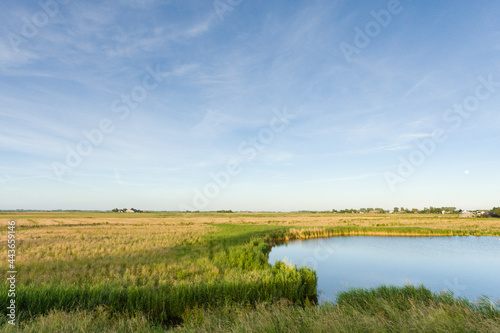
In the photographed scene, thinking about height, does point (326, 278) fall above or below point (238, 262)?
below

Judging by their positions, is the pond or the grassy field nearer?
the grassy field

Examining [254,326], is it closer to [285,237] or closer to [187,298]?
[187,298]

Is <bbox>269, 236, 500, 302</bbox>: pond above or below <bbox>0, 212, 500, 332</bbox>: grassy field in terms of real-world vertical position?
below

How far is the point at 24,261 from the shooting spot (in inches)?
648

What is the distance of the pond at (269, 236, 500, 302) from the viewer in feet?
52.9

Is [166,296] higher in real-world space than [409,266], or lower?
higher

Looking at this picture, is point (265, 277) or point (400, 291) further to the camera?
point (265, 277)

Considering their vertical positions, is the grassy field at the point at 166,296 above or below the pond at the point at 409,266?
above

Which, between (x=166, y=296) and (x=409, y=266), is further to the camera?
(x=409, y=266)

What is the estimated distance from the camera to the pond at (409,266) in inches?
635

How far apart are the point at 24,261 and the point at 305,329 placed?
1928 cm

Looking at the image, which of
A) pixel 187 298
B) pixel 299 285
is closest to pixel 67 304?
pixel 187 298

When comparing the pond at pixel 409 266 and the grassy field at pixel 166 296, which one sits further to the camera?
the pond at pixel 409 266

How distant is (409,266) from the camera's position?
70.7ft
